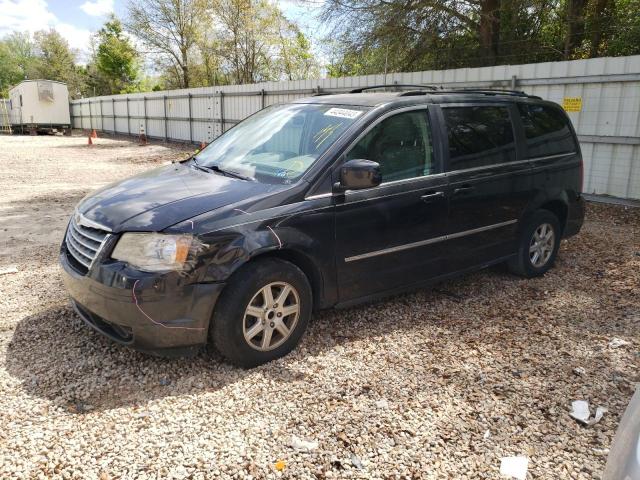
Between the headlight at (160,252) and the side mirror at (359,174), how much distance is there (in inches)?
44.8

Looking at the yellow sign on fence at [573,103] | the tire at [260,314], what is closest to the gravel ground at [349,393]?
the tire at [260,314]

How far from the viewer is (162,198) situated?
11.2 ft

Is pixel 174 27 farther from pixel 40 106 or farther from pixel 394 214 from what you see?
pixel 394 214

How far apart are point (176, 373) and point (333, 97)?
8.57 feet

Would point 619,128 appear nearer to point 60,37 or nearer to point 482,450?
point 482,450

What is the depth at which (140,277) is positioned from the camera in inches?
119

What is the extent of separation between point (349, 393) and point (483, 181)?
7.80 feet

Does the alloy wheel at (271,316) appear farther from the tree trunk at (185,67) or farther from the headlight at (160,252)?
the tree trunk at (185,67)

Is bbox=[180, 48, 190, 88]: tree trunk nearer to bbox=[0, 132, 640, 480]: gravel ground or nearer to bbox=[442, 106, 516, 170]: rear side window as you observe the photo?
bbox=[0, 132, 640, 480]: gravel ground

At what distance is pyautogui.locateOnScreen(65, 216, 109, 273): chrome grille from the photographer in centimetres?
326

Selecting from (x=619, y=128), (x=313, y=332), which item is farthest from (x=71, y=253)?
(x=619, y=128)

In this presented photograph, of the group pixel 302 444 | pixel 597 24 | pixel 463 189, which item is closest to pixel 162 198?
pixel 302 444

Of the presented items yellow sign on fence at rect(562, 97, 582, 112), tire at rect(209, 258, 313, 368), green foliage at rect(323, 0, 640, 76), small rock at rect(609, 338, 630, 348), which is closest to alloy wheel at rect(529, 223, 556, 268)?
small rock at rect(609, 338, 630, 348)

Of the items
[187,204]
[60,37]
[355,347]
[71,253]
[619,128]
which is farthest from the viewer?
[60,37]
